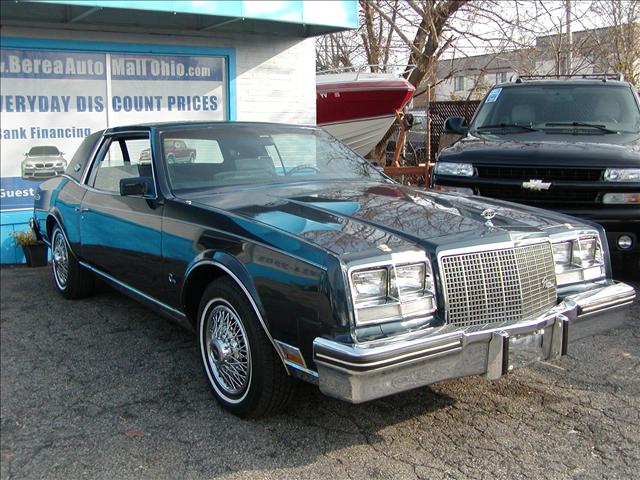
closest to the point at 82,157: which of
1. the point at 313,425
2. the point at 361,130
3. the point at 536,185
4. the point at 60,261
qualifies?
the point at 60,261

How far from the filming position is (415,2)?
44.4ft

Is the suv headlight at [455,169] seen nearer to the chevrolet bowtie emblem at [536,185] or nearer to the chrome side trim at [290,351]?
the chevrolet bowtie emblem at [536,185]

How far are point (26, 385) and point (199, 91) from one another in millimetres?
5606

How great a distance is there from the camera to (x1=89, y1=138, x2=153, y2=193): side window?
485cm

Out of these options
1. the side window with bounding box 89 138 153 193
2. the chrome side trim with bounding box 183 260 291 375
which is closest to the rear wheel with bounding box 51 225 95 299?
the side window with bounding box 89 138 153 193

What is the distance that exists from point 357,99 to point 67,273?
8.57 m

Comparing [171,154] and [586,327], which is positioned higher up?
[171,154]

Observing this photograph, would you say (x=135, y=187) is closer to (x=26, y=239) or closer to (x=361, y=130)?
(x=26, y=239)

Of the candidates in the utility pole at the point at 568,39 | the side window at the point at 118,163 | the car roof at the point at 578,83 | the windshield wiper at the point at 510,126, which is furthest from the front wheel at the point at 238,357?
the utility pole at the point at 568,39

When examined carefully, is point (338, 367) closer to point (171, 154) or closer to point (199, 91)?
point (171, 154)

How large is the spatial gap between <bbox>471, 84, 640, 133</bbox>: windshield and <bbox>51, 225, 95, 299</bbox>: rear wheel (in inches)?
169

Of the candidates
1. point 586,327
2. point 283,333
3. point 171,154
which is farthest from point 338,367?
point 171,154

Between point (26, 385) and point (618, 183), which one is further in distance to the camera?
point (618, 183)

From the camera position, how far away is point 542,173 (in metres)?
5.91
